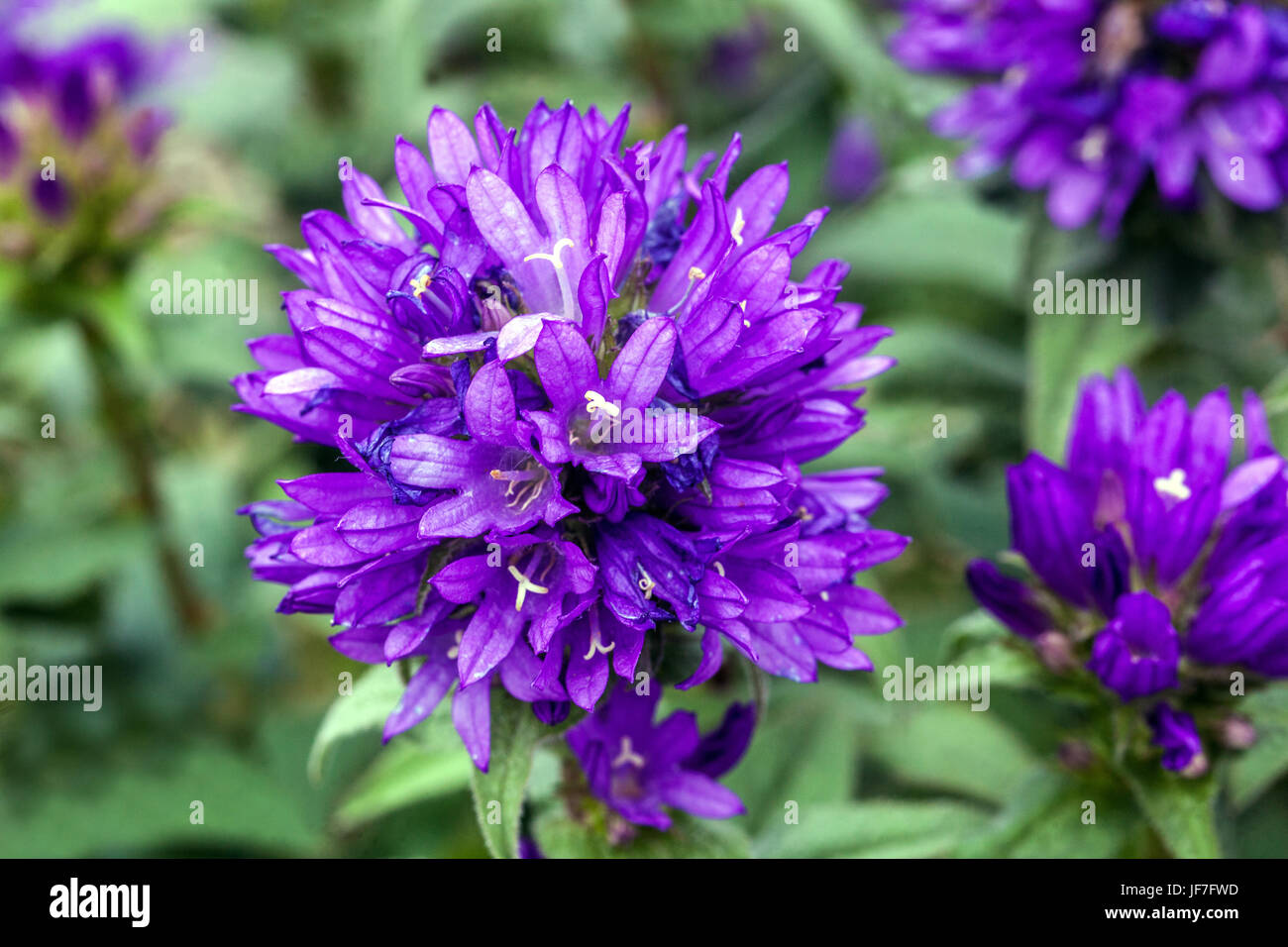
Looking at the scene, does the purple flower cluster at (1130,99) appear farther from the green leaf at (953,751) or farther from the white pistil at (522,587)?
the white pistil at (522,587)

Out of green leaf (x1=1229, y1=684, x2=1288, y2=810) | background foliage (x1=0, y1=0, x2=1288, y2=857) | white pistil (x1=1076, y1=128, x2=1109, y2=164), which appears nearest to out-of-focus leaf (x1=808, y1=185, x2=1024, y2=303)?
background foliage (x1=0, y1=0, x2=1288, y2=857)

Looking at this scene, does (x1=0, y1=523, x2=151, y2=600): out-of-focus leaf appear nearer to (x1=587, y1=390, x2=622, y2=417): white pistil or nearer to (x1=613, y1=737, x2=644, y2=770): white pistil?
(x1=613, y1=737, x2=644, y2=770): white pistil

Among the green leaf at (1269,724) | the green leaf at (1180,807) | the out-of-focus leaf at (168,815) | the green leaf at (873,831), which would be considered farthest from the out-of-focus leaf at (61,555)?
the green leaf at (1269,724)

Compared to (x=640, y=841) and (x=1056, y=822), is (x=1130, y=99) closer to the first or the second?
(x=1056, y=822)

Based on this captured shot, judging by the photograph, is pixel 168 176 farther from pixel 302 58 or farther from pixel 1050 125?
pixel 1050 125

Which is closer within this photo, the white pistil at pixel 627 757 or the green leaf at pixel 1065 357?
the white pistil at pixel 627 757

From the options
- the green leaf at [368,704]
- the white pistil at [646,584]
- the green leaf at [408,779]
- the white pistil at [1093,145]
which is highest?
the white pistil at [1093,145]
